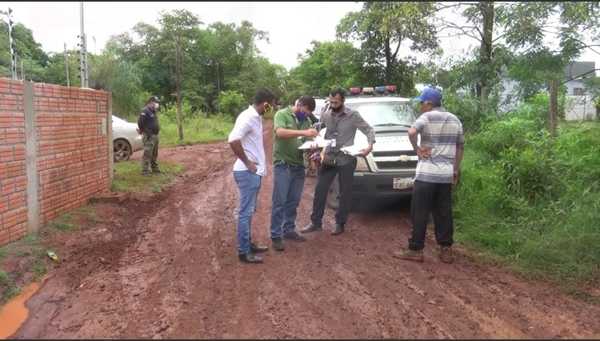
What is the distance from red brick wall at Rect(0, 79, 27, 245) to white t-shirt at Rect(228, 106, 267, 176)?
268 cm

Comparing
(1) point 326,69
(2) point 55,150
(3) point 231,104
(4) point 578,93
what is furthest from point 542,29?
(3) point 231,104

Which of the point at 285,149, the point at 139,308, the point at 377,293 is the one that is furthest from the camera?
the point at 285,149

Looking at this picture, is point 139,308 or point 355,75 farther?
point 355,75

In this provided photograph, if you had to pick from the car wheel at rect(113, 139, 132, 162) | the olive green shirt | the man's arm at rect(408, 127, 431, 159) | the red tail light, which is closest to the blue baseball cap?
the man's arm at rect(408, 127, 431, 159)

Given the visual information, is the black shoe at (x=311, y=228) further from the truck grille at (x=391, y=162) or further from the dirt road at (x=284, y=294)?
the truck grille at (x=391, y=162)

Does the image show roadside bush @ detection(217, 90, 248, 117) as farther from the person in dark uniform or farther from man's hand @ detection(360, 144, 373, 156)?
man's hand @ detection(360, 144, 373, 156)

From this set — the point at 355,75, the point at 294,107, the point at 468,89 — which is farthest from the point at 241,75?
the point at 294,107

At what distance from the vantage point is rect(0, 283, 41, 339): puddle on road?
3859 mm

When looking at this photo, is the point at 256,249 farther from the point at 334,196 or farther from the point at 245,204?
the point at 334,196

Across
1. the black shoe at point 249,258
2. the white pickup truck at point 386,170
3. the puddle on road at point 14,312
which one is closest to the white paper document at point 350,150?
the white pickup truck at point 386,170

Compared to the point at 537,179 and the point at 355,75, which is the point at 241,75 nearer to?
the point at 355,75

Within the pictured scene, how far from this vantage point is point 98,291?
448 centimetres

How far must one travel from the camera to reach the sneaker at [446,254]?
523cm

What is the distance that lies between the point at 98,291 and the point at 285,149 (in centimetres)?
246
